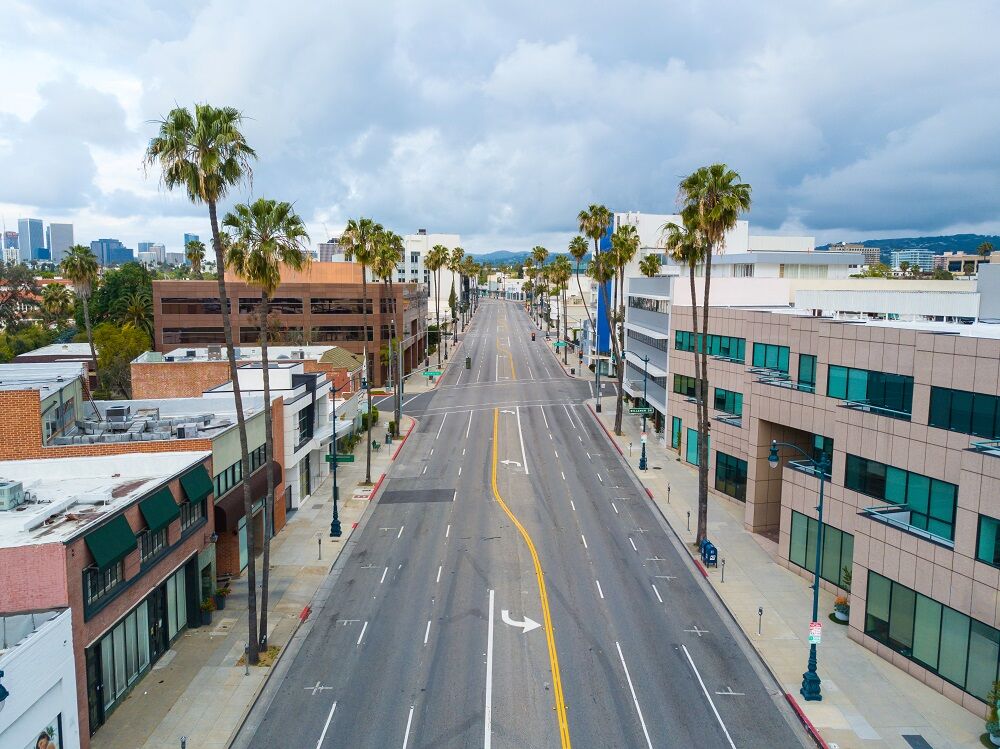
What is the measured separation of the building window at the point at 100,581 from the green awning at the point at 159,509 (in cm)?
158

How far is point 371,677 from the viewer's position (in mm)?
24234

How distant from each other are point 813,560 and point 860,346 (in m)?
9.96

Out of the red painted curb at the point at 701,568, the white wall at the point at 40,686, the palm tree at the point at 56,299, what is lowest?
the red painted curb at the point at 701,568

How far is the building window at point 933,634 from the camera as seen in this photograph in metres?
22.2

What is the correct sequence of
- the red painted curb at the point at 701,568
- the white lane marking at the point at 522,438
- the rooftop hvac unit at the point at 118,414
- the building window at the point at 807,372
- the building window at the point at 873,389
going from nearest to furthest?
1. the building window at the point at 873,389
2. the rooftop hvac unit at the point at 118,414
3. the red painted curb at the point at 701,568
4. the building window at the point at 807,372
5. the white lane marking at the point at 522,438

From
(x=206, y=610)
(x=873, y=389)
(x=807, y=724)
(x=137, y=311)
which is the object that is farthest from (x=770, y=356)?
(x=137, y=311)

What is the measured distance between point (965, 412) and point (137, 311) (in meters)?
95.0

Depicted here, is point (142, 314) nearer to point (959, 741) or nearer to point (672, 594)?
point (672, 594)

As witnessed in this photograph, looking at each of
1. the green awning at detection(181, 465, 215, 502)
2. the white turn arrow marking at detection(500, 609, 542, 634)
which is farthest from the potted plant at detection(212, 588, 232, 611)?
the white turn arrow marking at detection(500, 609, 542, 634)

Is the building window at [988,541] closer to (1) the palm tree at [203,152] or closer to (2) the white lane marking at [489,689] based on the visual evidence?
(2) the white lane marking at [489,689]

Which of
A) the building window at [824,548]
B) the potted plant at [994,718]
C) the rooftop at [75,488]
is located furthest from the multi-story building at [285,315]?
the potted plant at [994,718]

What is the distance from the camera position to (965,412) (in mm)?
24078

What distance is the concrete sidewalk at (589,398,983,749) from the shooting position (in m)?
21.2

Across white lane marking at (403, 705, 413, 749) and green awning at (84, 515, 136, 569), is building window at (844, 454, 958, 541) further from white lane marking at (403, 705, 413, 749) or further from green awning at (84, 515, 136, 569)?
green awning at (84, 515, 136, 569)
